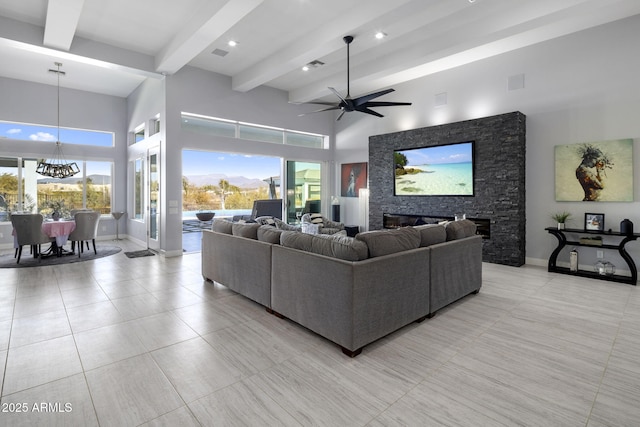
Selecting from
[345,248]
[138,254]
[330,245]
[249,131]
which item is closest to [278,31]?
[249,131]

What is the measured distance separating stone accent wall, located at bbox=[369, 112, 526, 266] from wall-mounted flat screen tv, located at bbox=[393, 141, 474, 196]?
0.11 metres

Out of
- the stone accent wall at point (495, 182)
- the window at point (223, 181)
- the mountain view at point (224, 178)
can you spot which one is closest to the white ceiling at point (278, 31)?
the stone accent wall at point (495, 182)

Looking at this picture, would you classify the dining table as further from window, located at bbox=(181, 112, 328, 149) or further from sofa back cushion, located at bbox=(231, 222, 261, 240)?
sofa back cushion, located at bbox=(231, 222, 261, 240)

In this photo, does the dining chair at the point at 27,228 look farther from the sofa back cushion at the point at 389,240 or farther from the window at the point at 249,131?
Result: the sofa back cushion at the point at 389,240

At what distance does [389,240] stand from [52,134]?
8861 mm

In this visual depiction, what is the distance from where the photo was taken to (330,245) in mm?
2764

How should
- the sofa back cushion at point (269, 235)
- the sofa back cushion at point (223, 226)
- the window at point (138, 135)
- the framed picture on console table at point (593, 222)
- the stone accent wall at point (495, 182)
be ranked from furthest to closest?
1. the window at point (138, 135)
2. the stone accent wall at point (495, 182)
3. the framed picture on console table at point (593, 222)
4. the sofa back cushion at point (223, 226)
5. the sofa back cushion at point (269, 235)

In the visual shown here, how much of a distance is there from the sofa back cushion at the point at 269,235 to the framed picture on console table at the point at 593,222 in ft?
15.7

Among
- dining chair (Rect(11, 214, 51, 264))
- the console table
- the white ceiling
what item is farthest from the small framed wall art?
dining chair (Rect(11, 214, 51, 264))

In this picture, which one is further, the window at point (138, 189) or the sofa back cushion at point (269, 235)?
the window at point (138, 189)

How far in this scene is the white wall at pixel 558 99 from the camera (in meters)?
4.77

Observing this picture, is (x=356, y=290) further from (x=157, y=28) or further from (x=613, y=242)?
(x=157, y=28)

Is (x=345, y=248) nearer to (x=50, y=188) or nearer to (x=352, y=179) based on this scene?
(x=352, y=179)

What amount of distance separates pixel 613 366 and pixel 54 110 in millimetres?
10562
